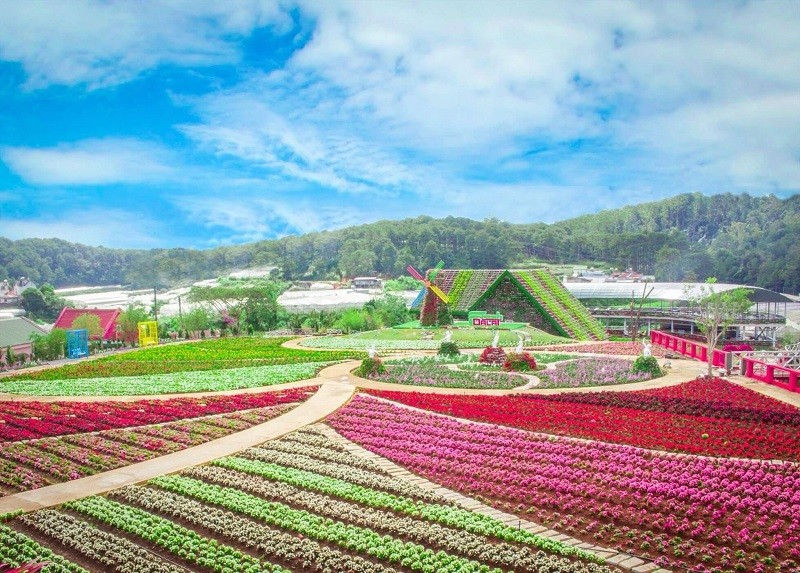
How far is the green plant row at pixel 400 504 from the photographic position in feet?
34.2

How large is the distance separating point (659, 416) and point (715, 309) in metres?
10.4

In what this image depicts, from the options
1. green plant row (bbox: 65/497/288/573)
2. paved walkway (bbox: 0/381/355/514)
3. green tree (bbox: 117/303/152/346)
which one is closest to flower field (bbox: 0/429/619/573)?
green plant row (bbox: 65/497/288/573)

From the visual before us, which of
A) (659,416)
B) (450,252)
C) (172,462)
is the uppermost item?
(450,252)

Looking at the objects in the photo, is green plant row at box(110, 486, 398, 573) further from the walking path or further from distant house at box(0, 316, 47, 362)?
distant house at box(0, 316, 47, 362)

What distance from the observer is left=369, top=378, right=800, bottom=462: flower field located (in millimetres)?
15414

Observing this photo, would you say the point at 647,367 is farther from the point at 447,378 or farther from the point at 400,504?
the point at 400,504

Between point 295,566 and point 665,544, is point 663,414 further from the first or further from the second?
point 295,566

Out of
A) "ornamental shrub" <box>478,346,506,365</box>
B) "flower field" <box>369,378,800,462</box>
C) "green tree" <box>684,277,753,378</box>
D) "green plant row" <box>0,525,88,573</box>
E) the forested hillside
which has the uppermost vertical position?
the forested hillside

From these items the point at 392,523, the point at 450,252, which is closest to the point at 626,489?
the point at 392,523

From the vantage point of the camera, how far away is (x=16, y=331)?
40750mm

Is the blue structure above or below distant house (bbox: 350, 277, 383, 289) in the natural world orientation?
below

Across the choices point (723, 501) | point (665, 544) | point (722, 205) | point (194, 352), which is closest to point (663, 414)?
point (723, 501)

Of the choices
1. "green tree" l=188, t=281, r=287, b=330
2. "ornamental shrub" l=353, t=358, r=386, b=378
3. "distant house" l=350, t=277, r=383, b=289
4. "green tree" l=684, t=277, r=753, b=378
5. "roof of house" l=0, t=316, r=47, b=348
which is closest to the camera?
"green tree" l=684, t=277, r=753, b=378

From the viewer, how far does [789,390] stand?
21469mm
